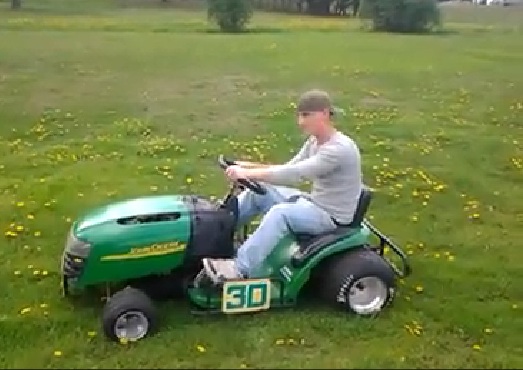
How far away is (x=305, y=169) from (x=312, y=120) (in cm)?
30

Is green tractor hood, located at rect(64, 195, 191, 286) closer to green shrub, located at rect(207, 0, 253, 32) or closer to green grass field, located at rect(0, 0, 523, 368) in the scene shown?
green grass field, located at rect(0, 0, 523, 368)

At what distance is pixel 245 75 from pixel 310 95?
40.4ft

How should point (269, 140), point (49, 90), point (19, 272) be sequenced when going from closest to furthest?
point (19, 272)
point (269, 140)
point (49, 90)

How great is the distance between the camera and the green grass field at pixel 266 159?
16.5 feet

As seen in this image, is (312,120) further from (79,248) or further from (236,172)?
(79,248)

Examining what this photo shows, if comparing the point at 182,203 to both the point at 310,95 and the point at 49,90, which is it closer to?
the point at 310,95

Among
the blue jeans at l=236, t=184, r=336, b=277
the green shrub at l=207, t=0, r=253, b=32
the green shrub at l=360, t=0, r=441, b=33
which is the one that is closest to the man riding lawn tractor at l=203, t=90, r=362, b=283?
the blue jeans at l=236, t=184, r=336, b=277

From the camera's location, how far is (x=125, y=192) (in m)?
8.42

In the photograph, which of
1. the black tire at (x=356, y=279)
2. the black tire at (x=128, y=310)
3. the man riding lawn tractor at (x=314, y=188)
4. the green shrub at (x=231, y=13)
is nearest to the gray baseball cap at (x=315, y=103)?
the man riding lawn tractor at (x=314, y=188)

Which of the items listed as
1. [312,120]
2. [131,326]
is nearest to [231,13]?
[312,120]

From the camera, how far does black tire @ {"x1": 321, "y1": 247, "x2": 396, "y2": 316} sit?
5340 mm

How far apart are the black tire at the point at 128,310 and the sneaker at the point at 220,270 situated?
391 millimetres

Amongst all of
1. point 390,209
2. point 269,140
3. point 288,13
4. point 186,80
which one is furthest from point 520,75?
point 288,13

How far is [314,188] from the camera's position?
5457 mm
